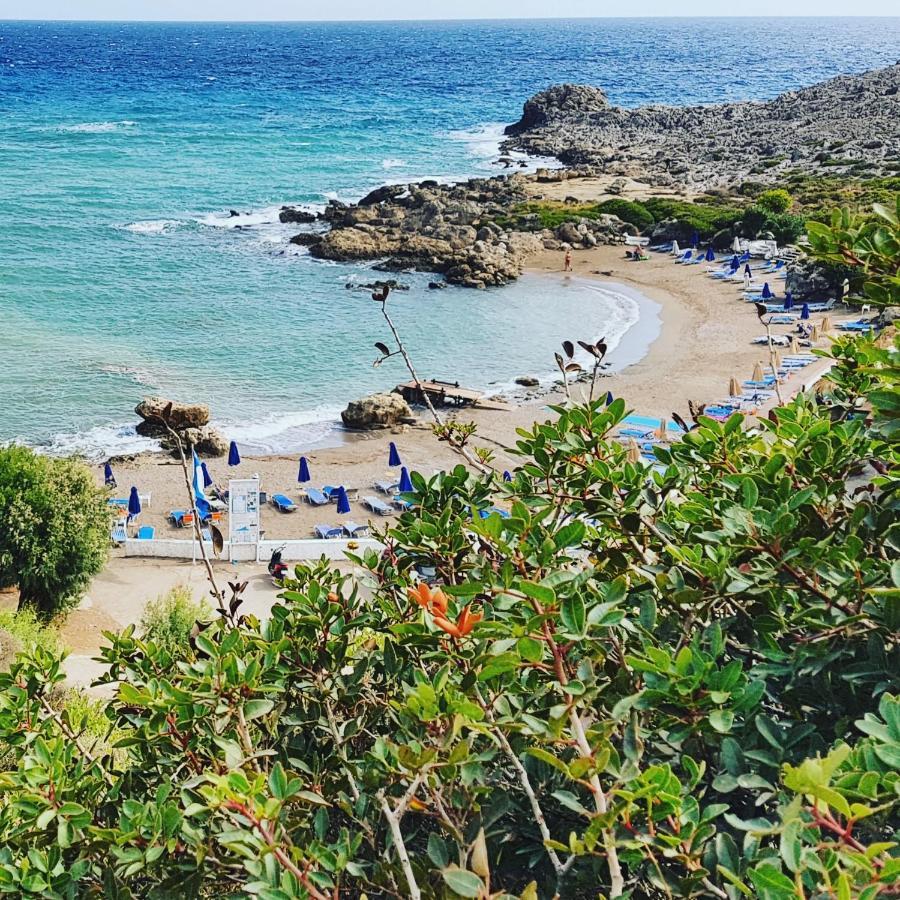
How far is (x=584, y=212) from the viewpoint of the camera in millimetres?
49156

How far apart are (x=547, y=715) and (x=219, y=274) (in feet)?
139

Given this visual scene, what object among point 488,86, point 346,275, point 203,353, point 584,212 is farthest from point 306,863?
point 488,86

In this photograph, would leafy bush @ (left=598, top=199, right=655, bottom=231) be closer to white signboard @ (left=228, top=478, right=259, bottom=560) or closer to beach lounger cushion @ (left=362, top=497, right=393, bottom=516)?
beach lounger cushion @ (left=362, top=497, right=393, bottom=516)

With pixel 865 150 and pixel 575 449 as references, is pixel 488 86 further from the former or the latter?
pixel 575 449

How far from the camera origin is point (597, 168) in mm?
64062

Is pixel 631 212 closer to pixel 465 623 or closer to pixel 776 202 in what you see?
pixel 776 202

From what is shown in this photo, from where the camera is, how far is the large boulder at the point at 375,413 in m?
27.6

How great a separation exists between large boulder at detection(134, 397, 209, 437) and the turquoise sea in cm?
70

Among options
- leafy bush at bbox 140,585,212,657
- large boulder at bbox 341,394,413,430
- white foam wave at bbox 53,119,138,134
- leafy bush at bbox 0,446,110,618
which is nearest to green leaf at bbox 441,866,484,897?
leafy bush at bbox 140,585,212,657

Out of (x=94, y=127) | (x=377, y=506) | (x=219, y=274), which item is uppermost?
(x=94, y=127)

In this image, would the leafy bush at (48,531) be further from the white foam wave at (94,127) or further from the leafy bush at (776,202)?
the white foam wave at (94,127)

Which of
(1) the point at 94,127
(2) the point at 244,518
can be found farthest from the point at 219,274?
(1) the point at 94,127

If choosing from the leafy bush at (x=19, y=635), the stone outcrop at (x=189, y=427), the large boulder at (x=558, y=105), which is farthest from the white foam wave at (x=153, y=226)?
the large boulder at (x=558, y=105)

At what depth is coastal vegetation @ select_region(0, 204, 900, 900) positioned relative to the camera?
96.3 inches
